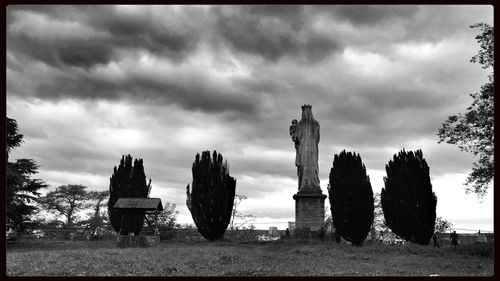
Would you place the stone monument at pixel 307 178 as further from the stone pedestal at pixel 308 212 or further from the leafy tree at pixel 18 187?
the leafy tree at pixel 18 187

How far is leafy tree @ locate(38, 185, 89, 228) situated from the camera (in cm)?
5166

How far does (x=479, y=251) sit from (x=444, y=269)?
583 centimetres

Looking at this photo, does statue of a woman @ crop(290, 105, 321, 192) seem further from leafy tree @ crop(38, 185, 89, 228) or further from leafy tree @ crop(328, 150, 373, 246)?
leafy tree @ crop(38, 185, 89, 228)

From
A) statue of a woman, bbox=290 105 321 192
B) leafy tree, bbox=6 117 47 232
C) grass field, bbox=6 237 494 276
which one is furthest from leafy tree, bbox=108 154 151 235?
grass field, bbox=6 237 494 276

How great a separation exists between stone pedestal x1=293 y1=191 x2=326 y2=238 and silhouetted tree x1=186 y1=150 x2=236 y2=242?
4136 millimetres

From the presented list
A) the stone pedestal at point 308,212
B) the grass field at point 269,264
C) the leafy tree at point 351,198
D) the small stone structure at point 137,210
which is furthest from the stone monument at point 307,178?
the small stone structure at point 137,210

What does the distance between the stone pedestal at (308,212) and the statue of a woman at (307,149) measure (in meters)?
0.72

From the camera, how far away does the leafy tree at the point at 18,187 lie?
87.8 feet

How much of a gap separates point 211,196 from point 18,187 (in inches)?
461

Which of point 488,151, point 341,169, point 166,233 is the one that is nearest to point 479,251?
point 488,151

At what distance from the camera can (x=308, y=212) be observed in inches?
1106

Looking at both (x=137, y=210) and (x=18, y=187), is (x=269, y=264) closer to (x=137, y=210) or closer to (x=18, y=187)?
(x=137, y=210)
